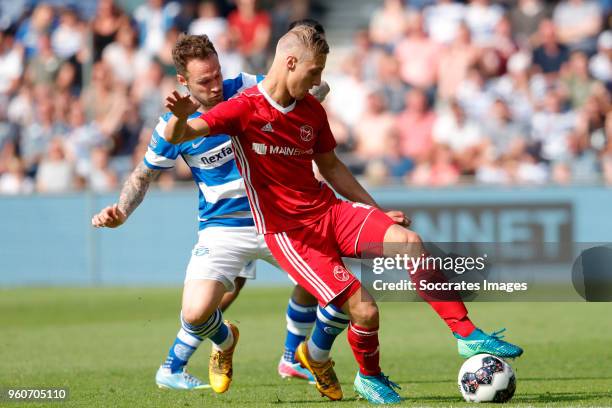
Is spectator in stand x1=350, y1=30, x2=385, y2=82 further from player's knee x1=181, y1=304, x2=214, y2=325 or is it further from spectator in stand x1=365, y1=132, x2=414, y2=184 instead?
player's knee x1=181, y1=304, x2=214, y2=325

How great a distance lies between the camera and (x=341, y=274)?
670cm

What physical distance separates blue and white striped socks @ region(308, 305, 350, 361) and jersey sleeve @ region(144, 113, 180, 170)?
147cm

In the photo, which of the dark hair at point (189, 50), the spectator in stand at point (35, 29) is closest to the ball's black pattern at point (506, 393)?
the dark hair at point (189, 50)

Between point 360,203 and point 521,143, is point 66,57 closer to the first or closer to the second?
point 521,143

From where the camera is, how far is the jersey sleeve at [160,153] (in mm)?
7531

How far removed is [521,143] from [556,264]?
4.53 m

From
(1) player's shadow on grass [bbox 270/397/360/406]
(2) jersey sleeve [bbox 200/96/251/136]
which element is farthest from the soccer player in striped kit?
(2) jersey sleeve [bbox 200/96/251/136]

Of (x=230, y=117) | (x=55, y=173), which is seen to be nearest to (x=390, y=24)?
(x=55, y=173)

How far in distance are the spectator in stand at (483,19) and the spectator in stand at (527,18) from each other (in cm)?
28

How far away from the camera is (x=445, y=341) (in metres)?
10.9

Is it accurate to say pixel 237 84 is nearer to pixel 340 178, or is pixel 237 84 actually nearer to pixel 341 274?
pixel 340 178

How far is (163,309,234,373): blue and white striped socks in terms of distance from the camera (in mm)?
7648

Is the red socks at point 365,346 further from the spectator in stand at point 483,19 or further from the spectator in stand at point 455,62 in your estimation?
the spectator in stand at point 483,19

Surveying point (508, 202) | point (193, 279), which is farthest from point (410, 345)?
point (508, 202)
